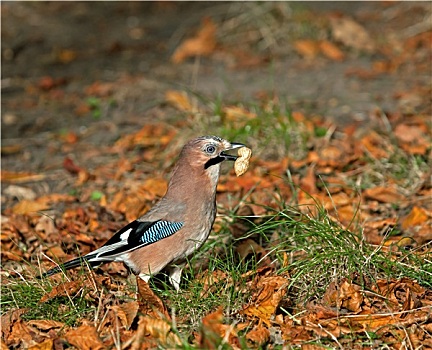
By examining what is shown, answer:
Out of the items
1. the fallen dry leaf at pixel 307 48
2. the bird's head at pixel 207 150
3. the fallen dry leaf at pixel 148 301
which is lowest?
the fallen dry leaf at pixel 307 48

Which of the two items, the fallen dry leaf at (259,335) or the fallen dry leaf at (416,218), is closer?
the fallen dry leaf at (259,335)

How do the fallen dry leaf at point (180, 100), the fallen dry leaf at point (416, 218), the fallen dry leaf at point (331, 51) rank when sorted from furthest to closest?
the fallen dry leaf at point (331, 51) < the fallen dry leaf at point (180, 100) < the fallen dry leaf at point (416, 218)

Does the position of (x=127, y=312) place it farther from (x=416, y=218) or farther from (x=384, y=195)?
(x=384, y=195)

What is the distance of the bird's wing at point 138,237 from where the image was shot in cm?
472

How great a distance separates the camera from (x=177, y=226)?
473 cm

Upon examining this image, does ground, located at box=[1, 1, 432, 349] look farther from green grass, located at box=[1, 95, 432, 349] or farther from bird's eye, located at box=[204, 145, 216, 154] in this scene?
bird's eye, located at box=[204, 145, 216, 154]

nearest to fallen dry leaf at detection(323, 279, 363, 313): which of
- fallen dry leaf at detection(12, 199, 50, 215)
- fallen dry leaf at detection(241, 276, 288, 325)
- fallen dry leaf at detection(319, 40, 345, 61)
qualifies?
fallen dry leaf at detection(241, 276, 288, 325)

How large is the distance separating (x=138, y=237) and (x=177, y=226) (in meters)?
0.25

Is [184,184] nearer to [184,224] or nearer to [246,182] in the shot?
[184,224]

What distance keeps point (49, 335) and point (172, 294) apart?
2.34 feet

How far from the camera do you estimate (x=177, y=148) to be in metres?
7.26

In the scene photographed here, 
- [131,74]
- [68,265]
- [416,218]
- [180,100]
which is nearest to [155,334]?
[68,265]

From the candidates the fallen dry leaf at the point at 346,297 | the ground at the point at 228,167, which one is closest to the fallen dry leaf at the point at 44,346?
the ground at the point at 228,167

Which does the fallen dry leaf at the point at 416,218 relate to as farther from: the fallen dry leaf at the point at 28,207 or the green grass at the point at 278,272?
the fallen dry leaf at the point at 28,207
